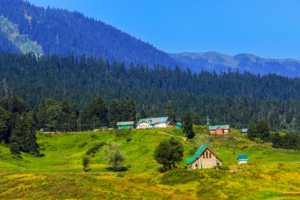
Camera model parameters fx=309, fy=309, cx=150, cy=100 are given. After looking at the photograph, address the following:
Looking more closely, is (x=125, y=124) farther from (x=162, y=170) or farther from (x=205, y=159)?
(x=205, y=159)

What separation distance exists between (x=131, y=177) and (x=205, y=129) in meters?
92.8

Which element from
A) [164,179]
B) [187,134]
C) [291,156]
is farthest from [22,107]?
[291,156]

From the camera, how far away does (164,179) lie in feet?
231

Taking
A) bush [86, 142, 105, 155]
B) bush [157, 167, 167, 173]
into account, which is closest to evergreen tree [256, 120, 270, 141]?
bush [86, 142, 105, 155]

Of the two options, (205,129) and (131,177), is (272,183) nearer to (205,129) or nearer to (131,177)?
(131,177)

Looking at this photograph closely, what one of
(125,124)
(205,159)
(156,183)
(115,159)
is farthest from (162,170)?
(125,124)

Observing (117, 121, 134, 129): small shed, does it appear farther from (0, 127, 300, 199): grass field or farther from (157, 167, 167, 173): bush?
(157, 167, 167, 173): bush

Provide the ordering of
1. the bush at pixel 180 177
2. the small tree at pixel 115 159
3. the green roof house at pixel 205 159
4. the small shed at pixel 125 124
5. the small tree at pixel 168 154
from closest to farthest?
the bush at pixel 180 177, the small tree at pixel 168 154, the green roof house at pixel 205 159, the small tree at pixel 115 159, the small shed at pixel 125 124

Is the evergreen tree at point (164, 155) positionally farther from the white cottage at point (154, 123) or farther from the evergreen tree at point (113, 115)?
the evergreen tree at point (113, 115)

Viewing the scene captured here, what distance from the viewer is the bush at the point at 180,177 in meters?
68.4

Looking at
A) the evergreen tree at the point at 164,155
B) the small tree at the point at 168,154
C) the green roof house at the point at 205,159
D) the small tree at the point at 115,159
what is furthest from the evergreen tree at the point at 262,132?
the evergreen tree at the point at 164,155

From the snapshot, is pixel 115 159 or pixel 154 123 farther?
pixel 154 123

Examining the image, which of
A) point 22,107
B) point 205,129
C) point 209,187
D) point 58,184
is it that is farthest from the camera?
point 22,107

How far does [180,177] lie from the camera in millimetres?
69938
